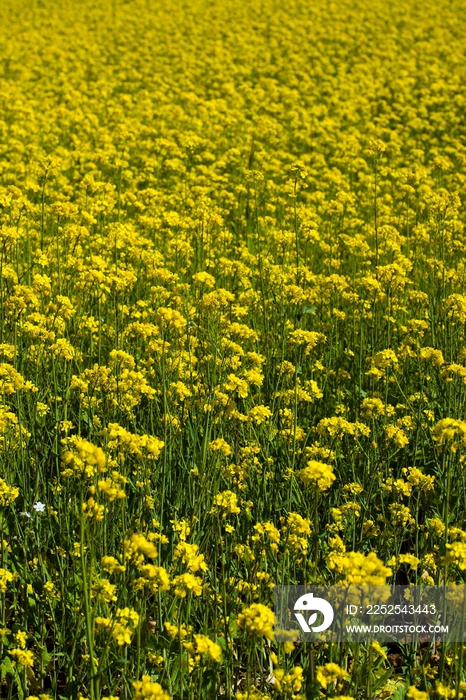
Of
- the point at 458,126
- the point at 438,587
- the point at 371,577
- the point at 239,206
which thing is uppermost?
the point at 458,126

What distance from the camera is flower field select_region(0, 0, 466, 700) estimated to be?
10.4ft


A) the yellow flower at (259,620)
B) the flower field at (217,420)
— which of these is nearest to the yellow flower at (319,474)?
the flower field at (217,420)

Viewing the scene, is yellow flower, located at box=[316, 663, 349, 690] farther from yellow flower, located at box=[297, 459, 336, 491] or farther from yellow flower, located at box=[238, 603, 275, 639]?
yellow flower, located at box=[297, 459, 336, 491]

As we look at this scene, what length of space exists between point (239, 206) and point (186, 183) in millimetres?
772

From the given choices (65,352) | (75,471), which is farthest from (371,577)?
(65,352)

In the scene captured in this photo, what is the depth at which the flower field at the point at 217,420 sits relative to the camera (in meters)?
3.18

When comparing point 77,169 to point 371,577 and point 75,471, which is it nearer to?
point 75,471

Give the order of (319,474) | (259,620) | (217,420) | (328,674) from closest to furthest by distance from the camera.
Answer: (259,620) → (328,674) → (319,474) → (217,420)

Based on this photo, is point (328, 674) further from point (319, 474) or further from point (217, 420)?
point (217, 420)

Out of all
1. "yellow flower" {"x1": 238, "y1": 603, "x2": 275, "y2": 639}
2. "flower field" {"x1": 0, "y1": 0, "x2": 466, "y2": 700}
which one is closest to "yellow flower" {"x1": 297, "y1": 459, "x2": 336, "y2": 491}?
"flower field" {"x1": 0, "y1": 0, "x2": 466, "y2": 700}

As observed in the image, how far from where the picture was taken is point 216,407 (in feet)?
14.2

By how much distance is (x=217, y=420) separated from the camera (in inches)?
162

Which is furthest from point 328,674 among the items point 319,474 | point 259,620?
point 319,474

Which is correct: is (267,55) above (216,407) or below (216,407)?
above
